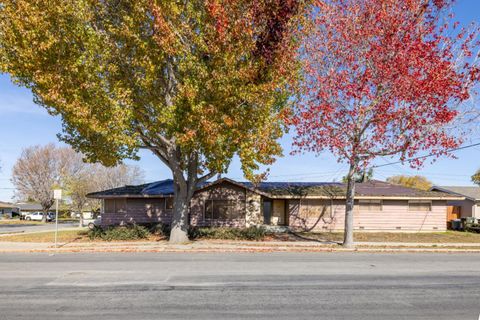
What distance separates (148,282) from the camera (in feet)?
33.9

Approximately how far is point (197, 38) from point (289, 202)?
18.1m

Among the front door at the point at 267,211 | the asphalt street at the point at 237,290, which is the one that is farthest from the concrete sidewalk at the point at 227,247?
the front door at the point at 267,211

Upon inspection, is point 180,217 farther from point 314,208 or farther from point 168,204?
point 314,208

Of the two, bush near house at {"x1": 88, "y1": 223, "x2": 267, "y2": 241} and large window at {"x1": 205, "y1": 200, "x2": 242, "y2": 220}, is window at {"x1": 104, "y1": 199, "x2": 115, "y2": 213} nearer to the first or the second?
bush near house at {"x1": 88, "y1": 223, "x2": 267, "y2": 241}

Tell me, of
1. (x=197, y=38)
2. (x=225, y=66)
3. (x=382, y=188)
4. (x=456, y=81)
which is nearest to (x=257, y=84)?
(x=225, y=66)

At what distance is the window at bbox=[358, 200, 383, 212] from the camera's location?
105 feet

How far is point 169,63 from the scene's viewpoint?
1934 cm

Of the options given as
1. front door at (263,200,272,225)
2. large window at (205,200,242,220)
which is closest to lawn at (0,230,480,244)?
large window at (205,200,242,220)

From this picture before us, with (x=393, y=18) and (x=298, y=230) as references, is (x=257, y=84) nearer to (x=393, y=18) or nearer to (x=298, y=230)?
(x=393, y=18)

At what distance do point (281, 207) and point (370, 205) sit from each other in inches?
279

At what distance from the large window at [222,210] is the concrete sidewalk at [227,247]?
7411mm

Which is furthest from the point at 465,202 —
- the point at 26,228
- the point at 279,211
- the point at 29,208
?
the point at 29,208

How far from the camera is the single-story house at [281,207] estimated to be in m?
30.6

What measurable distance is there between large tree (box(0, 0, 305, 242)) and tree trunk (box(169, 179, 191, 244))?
334cm
